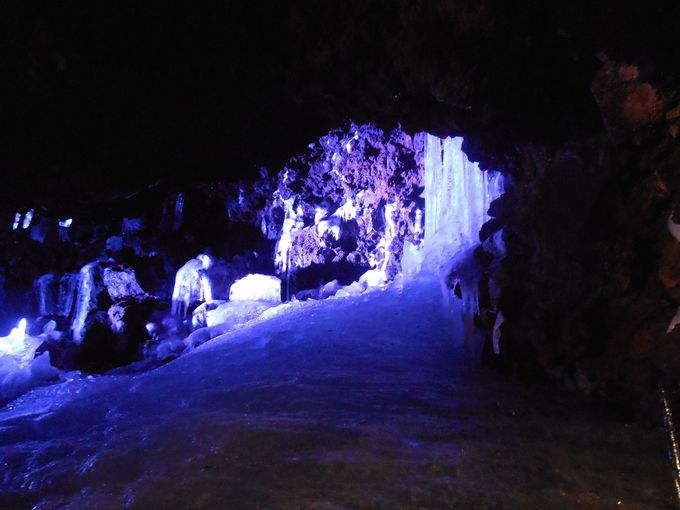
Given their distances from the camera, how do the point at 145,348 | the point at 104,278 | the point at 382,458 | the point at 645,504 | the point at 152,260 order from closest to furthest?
the point at 645,504 → the point at 382,458 → the point at 145,348 → the point at 104,278 → the point at 152,260

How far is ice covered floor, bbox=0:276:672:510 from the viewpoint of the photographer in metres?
2.20

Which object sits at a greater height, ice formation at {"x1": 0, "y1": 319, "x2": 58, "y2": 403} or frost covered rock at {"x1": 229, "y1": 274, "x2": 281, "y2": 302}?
frost covered rock at {"x1": 229, "y1": 274, "x2": 281, "y2": 302}

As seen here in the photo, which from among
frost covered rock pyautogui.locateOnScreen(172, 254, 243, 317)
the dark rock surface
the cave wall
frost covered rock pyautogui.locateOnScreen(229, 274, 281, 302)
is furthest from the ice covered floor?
frost covered rock pyautogui.locateOnScreen(172, 254, 243, 317)

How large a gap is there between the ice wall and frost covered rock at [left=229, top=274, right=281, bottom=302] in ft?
26.0

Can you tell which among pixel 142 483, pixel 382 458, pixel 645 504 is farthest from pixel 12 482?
pixel 645 504

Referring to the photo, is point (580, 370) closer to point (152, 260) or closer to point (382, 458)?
point (382, 458)

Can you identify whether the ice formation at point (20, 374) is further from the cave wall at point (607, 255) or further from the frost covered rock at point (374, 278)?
the frost covered rock at point (374, 278)

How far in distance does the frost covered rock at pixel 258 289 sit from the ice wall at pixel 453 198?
7917mm

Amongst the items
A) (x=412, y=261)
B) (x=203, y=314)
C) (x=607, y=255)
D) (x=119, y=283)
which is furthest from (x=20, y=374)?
(x=119, y=283)

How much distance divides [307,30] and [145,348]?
15.4m

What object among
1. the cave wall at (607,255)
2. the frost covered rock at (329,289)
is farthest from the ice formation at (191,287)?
the cave wall at (607,255)

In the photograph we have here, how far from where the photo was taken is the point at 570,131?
3906mm

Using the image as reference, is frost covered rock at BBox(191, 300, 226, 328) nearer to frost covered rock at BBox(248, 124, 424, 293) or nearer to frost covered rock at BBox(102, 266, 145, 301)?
frost covered rock at BBox(248, 124, 424, 293)

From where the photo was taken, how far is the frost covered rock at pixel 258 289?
1563 centimetres
